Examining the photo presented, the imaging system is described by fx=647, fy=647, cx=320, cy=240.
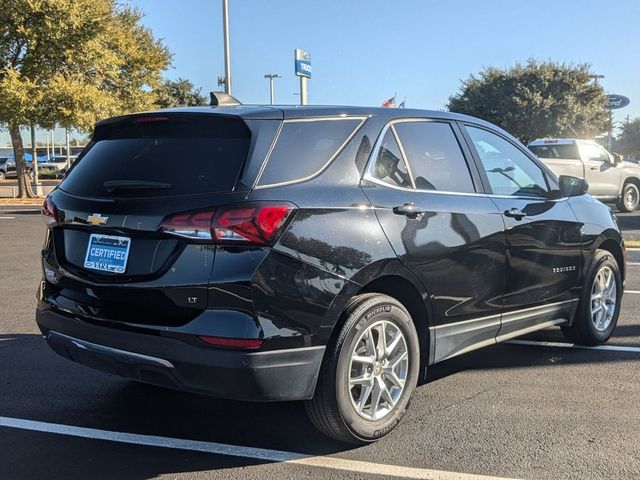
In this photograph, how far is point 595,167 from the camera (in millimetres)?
16859

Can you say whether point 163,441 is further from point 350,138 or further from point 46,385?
point 350,138

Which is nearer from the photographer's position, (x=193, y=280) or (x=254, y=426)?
(x=193, y=280)

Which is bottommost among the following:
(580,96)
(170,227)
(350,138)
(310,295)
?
(310,295)

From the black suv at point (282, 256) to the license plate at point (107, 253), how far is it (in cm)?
1

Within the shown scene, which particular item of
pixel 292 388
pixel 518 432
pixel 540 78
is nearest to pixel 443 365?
pixel 518 432

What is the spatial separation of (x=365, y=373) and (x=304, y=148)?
1246mm

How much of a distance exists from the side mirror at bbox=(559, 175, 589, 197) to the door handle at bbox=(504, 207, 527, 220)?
2.37 feet

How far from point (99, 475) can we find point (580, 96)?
133ft

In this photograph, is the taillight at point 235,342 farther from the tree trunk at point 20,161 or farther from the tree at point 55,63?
the tree trunk at point 20,161

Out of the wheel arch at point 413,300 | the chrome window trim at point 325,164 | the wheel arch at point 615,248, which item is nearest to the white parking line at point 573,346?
the wheel arch at point 615,248

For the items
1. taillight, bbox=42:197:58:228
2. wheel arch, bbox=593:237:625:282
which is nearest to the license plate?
taillight, bbox=42:197:58:228

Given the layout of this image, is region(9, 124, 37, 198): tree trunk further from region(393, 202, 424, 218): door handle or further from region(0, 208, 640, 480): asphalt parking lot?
region(393, 202, 424, 218): door handle

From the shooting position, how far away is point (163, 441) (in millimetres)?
3568

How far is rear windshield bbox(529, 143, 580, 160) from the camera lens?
54.0 feet
